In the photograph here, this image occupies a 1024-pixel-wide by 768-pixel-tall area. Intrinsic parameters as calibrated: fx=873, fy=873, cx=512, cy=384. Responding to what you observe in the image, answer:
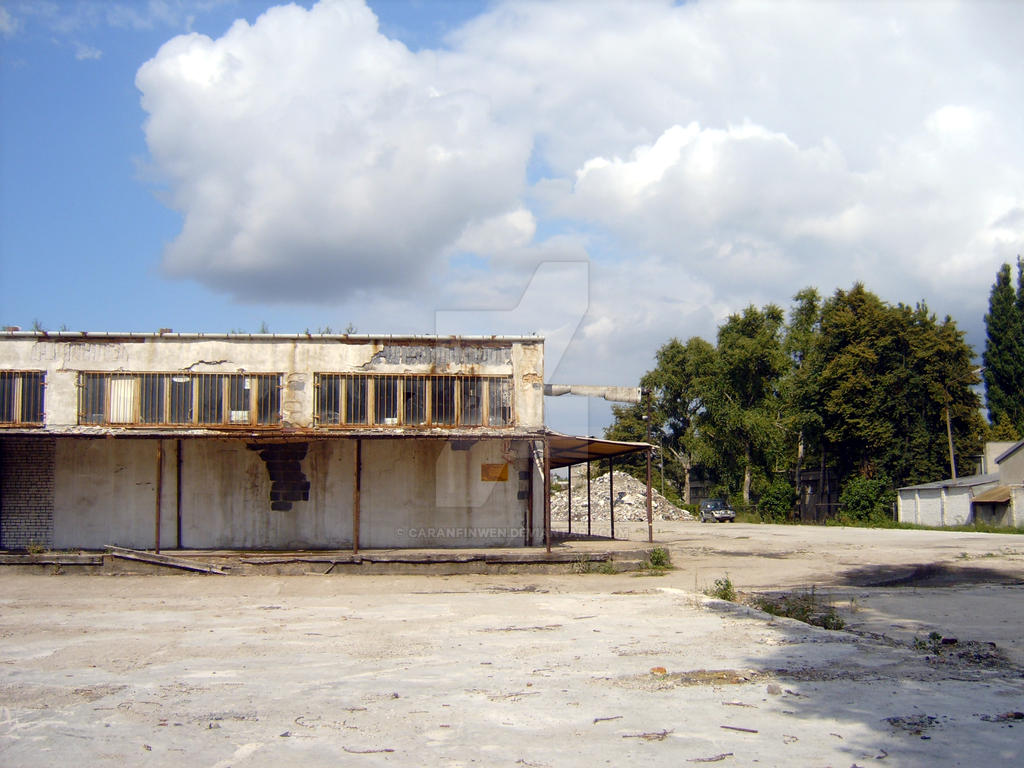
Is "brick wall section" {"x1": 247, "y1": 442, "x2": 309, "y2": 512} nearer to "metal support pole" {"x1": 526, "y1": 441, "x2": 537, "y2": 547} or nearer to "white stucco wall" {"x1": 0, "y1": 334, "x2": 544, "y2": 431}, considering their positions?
"white stucco wall" {"x1": 0, "y1": 334, "x2": 544, "y2": 431}

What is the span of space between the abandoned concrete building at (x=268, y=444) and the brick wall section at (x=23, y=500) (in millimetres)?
31

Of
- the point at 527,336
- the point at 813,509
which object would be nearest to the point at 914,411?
the point at 813,509

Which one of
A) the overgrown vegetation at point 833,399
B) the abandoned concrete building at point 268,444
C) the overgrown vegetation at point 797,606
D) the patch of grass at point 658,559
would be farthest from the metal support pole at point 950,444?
the overgrown vegetation at point 797,606

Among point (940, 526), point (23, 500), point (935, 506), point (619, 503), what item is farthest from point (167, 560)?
point (935, 506)

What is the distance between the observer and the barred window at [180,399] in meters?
19.1

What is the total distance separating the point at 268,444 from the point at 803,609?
12.6 meters

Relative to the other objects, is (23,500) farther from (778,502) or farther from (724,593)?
(778,502)

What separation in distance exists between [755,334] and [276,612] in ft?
163

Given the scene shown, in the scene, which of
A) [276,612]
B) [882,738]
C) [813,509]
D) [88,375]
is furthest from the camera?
[813,509]

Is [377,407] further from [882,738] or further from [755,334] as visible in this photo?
[755,334]

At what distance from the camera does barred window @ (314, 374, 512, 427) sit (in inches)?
753

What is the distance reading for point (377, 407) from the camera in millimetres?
19172

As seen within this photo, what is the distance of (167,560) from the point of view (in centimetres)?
1688

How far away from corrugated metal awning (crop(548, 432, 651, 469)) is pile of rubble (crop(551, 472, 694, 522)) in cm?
2022
